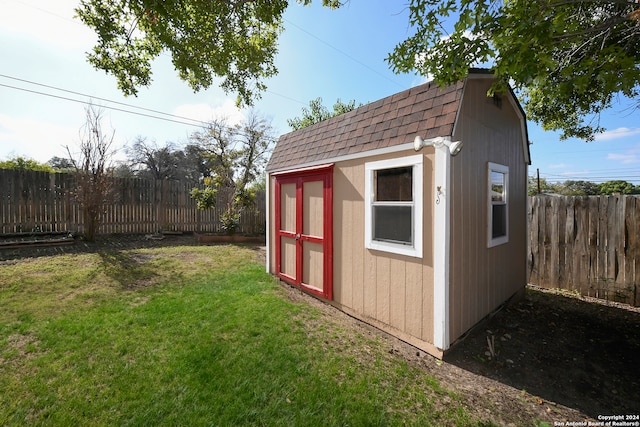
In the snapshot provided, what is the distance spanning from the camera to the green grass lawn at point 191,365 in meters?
2.00

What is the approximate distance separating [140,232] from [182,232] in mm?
1375

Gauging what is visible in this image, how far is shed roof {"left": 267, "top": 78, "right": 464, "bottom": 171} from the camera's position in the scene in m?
3.02

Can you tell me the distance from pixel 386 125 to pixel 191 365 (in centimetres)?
370

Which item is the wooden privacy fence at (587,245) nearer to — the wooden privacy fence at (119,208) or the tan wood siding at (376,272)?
the tan wood siding at (376,272)

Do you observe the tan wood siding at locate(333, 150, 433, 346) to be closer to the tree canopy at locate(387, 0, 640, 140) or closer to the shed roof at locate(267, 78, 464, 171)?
the shed roof at locate(267, 78, 464, 171)

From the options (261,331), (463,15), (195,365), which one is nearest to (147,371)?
(195,365)

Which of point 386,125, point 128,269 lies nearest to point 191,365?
point 386,125

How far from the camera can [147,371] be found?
94.7 inches

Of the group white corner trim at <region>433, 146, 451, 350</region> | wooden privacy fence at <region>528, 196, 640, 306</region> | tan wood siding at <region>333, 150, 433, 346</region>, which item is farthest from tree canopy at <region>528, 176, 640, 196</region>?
white corner trim at <region>433, 146, 451, 350</region>

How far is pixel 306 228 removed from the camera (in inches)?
187

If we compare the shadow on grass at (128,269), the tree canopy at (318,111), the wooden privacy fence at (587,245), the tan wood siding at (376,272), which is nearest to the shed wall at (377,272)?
the tan wood siding at (376,272)

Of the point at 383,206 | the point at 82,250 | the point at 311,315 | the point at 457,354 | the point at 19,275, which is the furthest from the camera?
the point at 82,250

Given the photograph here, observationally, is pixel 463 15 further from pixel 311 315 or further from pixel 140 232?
pixel 140 232

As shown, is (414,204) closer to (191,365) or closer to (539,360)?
(539,360)
